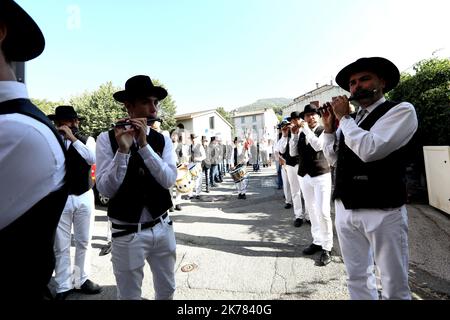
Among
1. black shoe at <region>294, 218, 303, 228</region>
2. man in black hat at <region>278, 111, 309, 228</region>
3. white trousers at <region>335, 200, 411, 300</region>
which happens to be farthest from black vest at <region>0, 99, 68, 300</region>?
black shoe at <region>294, 218, 303, 228</region>

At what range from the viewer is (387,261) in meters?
2.08

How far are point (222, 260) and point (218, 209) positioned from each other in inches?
141

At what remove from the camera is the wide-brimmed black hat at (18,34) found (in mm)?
1101

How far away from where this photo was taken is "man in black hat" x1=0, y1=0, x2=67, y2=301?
960 mm

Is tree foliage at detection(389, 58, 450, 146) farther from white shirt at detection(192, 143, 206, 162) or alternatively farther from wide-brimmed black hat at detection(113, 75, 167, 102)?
white shirt at detection(192, 143, 206, 162)

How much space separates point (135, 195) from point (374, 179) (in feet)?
6.48

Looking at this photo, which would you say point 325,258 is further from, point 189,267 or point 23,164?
point 23,164

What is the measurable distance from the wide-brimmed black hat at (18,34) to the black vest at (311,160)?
12.7ft

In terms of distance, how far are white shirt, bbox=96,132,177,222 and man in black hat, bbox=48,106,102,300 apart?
1248 mm

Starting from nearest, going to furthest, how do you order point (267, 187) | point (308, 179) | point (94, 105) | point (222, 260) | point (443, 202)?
point (222, 260) < point (308, 179) < point (443, 202) < point (267, 187) < point (94, 105)

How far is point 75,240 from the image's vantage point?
345 cm
